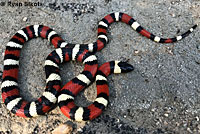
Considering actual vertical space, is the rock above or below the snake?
below

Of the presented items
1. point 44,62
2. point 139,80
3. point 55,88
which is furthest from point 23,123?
point 139,80

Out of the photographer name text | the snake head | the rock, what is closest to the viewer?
the rock

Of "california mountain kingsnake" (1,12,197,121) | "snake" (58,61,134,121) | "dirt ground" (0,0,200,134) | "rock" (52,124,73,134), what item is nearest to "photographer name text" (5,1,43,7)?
"dirt ground" (0,0,200,134)

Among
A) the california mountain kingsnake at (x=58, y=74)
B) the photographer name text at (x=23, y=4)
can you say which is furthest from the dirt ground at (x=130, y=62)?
the california mountain kingsnake at (x=58, y=74)

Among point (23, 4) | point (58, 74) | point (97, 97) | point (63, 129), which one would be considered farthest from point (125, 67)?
point (23, 4)

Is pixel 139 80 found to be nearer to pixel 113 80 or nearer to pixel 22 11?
pixel 113 80

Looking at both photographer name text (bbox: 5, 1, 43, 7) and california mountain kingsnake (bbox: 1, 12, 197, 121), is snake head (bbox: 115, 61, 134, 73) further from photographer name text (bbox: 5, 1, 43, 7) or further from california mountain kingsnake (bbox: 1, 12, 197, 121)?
photographer name text (bbox: 5, 1, 43, 7)
